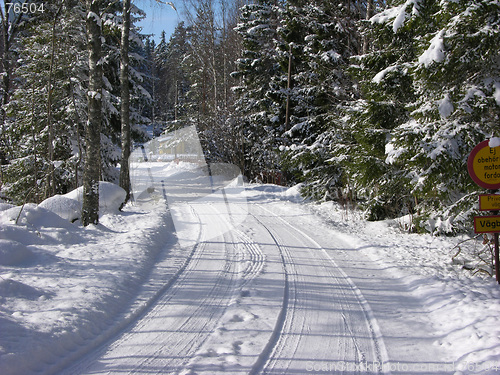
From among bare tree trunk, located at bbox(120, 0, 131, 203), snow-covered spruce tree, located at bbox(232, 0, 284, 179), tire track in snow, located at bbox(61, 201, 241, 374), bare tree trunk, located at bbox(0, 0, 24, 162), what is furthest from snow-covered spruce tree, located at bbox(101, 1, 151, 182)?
tire track in snow, located at bbox(61, 201, 241, 374)

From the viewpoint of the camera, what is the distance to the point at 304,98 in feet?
57.6

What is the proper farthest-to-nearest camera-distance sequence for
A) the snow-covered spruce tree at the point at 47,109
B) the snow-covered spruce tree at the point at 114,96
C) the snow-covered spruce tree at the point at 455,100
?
the snow-covered spruce tree at the point at 114,96 < the snow-covered spruce tree at the point at 47,109 < the snow-covered spruce tree at the point at 455,100

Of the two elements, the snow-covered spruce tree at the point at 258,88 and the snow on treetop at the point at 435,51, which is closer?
the snow on treetop at the point at 435,51

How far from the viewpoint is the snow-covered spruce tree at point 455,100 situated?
19.6 ft

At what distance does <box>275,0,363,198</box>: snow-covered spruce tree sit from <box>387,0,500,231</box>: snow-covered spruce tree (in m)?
4.06

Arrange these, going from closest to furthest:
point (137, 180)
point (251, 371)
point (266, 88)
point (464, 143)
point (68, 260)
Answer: point (251, 371) → point (68, 260) → point (464, 143) → point (137, 180) → point (266, 88)

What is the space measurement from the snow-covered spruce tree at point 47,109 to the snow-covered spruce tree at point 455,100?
12027 mm

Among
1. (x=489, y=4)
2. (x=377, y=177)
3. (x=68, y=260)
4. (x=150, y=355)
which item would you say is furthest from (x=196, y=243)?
(x=489, y=4)

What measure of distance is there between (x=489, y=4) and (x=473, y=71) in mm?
1213

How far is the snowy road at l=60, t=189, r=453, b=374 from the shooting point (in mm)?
3182

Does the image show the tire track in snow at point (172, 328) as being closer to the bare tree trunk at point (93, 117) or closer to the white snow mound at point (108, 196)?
the bare tree trunk at point (93, 117)

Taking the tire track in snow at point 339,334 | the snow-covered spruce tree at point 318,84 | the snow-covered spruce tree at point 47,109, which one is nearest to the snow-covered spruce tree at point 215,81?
the snow-covered spruce tree at point 318,84

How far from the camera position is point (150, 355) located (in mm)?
3268

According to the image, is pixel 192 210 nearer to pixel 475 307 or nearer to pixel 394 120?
pixel 394 120
